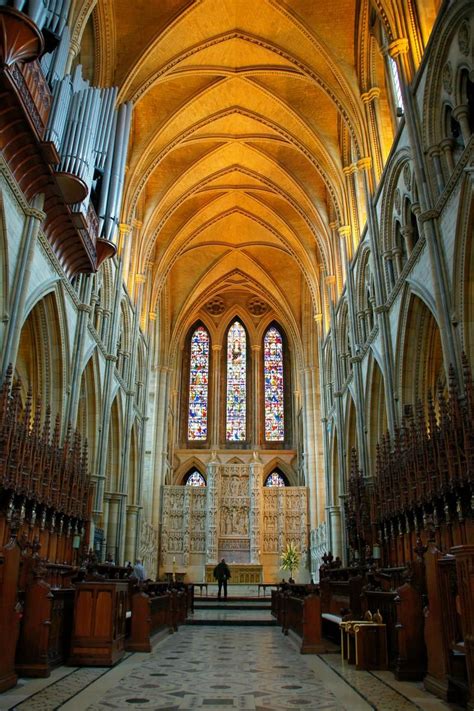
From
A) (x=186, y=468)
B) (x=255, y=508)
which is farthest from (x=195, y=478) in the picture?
(x=255, y=508)

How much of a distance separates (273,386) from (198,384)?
443 cm

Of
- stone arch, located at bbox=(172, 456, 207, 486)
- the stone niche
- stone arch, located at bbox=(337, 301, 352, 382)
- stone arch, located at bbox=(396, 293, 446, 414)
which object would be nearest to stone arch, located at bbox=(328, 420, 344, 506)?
stone arch, located at bbox=(337, 301, 352, 382)

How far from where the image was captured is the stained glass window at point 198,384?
117 feet

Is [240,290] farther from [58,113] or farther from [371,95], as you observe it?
[58,113]

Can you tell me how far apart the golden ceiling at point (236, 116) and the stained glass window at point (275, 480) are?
37.2ft

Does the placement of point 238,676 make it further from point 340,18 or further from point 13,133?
point 340,18

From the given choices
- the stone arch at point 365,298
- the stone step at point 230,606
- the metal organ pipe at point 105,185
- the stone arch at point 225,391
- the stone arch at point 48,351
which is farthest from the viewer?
the stone arch at point 225,391

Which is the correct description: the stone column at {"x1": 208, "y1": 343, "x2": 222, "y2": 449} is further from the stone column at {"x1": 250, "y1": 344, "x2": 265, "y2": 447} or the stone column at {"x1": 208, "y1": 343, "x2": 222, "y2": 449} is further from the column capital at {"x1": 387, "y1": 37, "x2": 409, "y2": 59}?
the column capital at {"x1": 387, "y1": 37, "x2": 409, "y2": 59}

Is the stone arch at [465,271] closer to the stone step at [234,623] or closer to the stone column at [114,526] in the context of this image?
the stone step at [234,623]

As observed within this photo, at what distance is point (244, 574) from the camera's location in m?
27.8

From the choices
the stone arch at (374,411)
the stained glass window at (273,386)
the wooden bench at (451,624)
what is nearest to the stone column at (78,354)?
the stone arch at (374,411)

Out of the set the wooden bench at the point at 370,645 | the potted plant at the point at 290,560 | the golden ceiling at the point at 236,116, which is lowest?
the wooden bench at the point at 370,645

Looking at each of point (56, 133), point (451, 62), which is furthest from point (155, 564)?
point (451, 62)

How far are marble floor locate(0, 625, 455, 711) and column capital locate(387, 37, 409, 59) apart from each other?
13007 millimetres
